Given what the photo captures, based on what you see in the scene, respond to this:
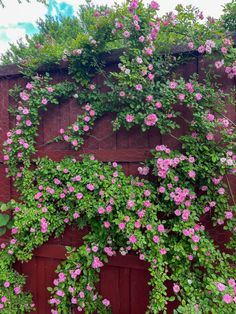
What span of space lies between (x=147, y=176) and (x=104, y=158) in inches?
11.3

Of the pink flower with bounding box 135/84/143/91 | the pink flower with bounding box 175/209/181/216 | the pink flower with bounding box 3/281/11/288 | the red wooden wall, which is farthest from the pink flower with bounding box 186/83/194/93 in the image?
the pink flower with bounding box 3/281/11/288

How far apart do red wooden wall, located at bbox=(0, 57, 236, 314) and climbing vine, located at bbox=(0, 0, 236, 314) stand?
0.06 m

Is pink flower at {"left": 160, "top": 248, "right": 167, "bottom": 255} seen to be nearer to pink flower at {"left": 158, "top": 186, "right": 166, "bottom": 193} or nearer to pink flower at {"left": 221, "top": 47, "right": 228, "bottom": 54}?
pink flower at {"left": 158, "top": 186, "right": 166, "bottom": 193}

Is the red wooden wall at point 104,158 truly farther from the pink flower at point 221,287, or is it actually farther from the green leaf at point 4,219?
the pink flower at point 221,287

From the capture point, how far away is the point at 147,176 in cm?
142

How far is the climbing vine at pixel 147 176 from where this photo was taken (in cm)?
124

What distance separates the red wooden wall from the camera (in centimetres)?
141

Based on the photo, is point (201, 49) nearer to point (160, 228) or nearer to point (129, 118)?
point (129, 118)

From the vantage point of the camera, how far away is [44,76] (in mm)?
1557

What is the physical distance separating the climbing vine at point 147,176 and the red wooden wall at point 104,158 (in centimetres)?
6

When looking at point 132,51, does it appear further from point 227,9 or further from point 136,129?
point 227,9

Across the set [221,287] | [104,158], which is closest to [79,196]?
[104,158]

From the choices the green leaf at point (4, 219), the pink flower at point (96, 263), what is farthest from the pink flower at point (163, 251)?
the green leaf at point (4, 219)

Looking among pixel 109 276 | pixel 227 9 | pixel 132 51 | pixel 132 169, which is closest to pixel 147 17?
pixel 132 51
